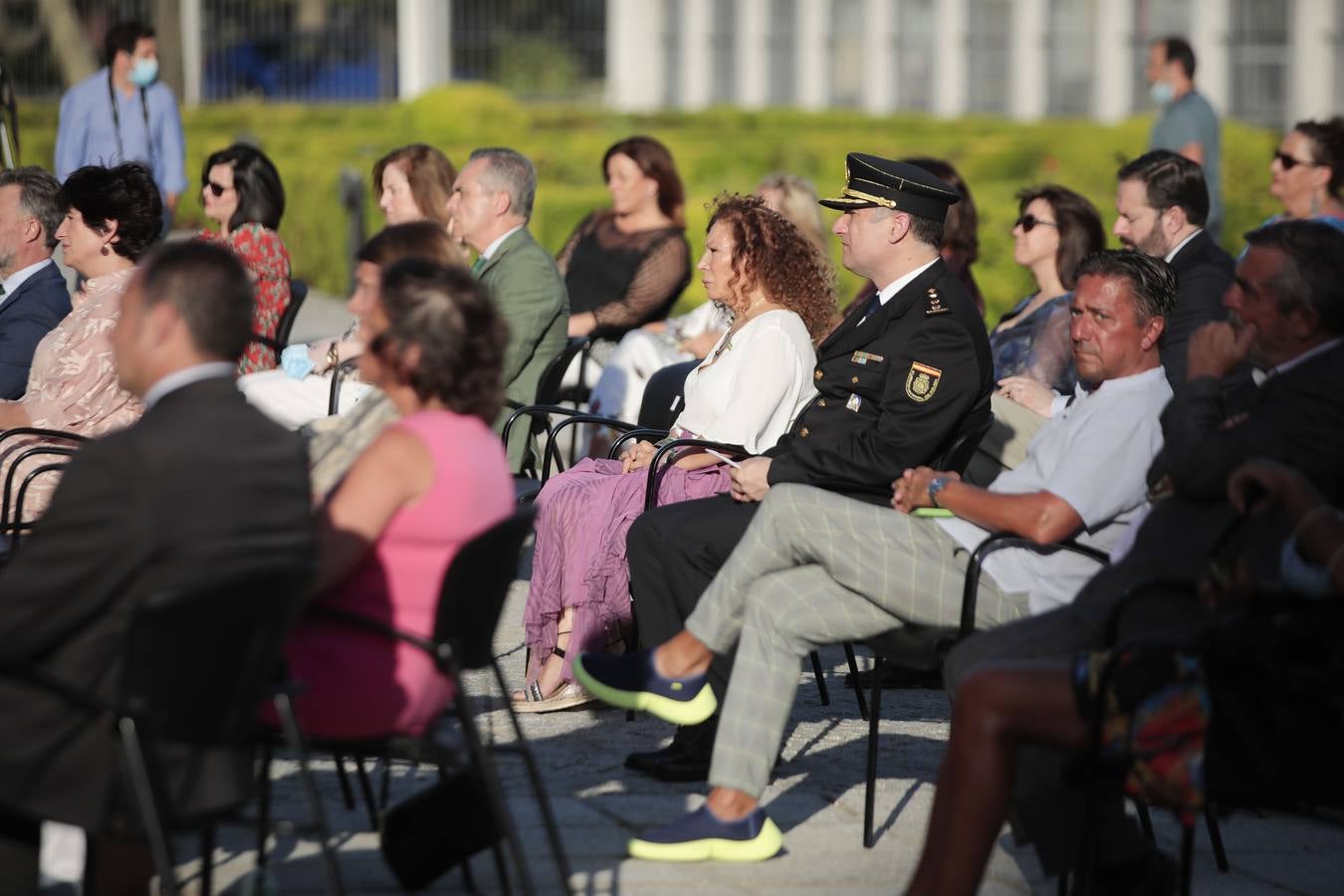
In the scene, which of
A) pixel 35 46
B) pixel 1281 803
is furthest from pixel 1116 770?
pixel 35 46

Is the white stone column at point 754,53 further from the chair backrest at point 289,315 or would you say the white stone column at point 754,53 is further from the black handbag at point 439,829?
the black handbag at point 439,829

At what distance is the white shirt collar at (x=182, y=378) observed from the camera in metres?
3.51

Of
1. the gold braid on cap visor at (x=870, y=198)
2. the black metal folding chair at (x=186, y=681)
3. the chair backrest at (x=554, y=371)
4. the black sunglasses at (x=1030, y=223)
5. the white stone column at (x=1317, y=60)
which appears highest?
the white stone column at (x=1317, y=60)

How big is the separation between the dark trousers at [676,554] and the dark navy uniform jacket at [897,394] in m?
0.21

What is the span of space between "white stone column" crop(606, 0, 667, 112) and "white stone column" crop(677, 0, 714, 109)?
1.58 ft

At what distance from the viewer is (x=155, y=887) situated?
4199 mm

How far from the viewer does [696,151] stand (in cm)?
1934

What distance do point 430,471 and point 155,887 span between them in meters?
1.24

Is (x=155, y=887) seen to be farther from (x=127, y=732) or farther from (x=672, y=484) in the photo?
(x=672, y=484)

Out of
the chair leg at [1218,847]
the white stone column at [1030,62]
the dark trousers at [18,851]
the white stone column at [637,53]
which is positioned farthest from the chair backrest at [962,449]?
the white stone column at [637,53]

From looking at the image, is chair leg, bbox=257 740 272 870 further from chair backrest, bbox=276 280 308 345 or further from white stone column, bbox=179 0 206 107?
white stone column, bbox=179 0 206 107

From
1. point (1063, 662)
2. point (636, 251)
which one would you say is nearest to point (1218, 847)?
point (1063, 662)

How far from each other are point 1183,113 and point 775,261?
5.98 m

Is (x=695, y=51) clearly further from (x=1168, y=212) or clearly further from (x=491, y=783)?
(x=491, y=783)
